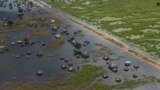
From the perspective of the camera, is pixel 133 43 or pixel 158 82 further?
pixel 133 43

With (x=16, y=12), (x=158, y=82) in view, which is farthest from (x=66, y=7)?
(x=158, y=82)

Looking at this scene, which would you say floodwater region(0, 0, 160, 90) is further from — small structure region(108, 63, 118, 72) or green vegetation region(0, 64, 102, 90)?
green vegetation region(0, 64, 102, 90)

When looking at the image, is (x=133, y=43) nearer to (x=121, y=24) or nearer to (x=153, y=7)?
(x=121, y=24)

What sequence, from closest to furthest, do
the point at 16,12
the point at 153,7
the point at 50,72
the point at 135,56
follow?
1. the point at 50,72
2. the point at 135,56
3. the point at 153,7
4. the point at 16,12

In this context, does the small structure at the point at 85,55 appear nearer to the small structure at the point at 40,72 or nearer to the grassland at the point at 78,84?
the grassland at the point at 78,84

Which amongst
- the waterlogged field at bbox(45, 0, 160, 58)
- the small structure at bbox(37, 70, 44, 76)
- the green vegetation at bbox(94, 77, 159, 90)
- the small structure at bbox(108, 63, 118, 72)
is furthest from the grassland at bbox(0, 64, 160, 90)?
the waterlogged field at bbox(45, 0, 160, 58)

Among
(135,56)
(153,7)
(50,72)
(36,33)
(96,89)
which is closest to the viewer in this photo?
(96,89)
